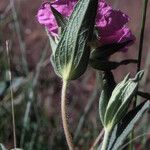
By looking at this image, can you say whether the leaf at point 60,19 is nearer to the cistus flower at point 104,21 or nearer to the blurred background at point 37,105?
the cistus flower at point 104,21

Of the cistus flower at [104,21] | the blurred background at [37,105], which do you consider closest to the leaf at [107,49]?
the cistus flower at [104,21]

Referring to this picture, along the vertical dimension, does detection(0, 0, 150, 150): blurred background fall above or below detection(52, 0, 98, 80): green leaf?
below

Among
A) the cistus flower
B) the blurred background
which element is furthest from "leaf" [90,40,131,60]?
the blurred background

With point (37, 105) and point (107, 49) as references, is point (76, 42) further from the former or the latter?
point (37, 105)

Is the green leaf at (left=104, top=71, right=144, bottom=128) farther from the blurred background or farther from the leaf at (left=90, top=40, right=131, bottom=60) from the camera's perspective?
the blurred background

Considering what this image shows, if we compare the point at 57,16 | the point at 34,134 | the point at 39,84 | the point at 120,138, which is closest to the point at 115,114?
the point at 120,138
